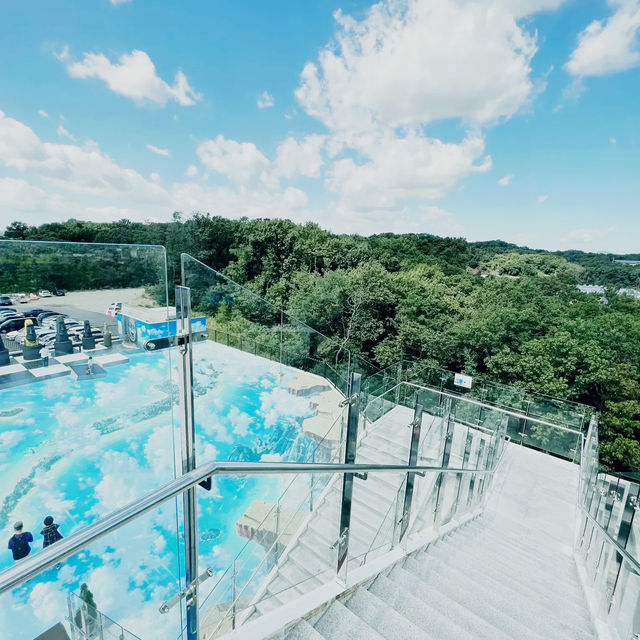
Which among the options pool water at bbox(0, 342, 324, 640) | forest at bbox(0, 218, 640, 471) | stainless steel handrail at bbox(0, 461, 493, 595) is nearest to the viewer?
stainless steel handrail at bbox(0, 461, 493, 595)

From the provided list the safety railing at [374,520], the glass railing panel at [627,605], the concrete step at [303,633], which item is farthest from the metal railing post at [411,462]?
the glass railing panel at [627,605]

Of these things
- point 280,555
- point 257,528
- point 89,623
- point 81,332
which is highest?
point 81,332

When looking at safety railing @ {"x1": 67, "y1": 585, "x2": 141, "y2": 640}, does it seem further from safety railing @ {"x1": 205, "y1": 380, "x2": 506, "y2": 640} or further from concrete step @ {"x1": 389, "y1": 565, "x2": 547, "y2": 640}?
concrete step @ {"x1": 389, "y1": 565, "x2": 547, "y2": 640}

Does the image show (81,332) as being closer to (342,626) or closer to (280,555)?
(342,626)

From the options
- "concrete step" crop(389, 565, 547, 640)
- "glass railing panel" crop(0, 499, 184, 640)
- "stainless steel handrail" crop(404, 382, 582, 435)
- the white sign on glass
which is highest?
"glass railing panel" crop(0, 499, 184, 640)

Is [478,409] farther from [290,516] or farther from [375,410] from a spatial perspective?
[290,516]

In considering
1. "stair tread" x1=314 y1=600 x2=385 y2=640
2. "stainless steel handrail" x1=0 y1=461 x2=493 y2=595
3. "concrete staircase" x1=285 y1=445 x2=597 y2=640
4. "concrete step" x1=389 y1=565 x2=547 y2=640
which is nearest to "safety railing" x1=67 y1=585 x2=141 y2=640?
"stainless steel handrail" x1=0 y1=461 x2=493 y2=595

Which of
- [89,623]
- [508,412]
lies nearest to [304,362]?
[508,412]
